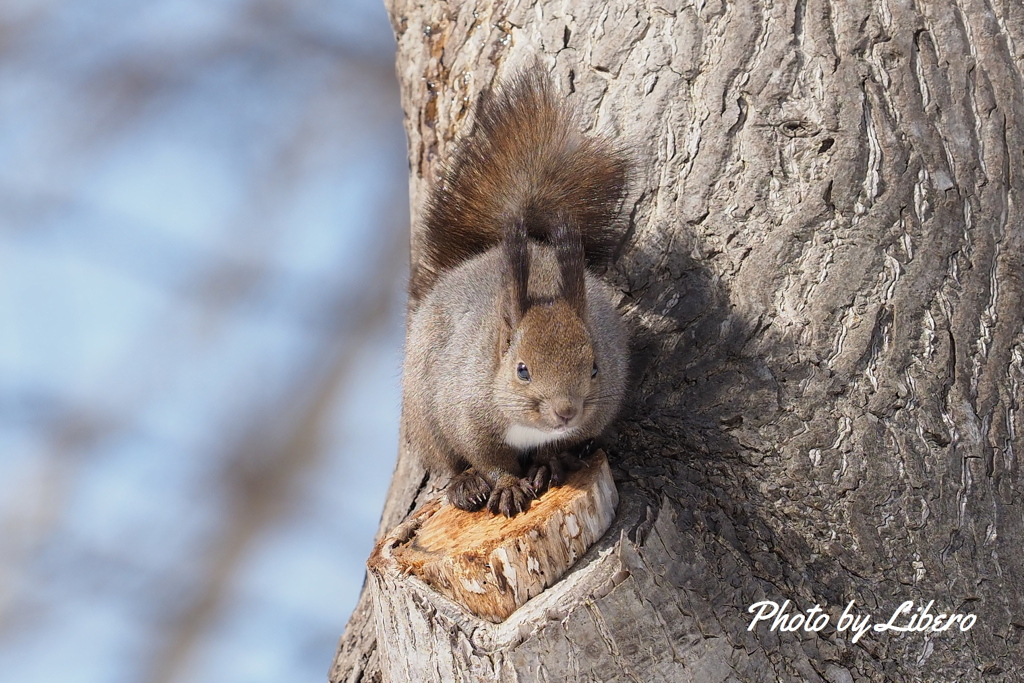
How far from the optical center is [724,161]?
2186 millimetres

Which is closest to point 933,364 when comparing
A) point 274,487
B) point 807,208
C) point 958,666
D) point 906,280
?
point 906,280

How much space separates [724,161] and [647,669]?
1077 mm

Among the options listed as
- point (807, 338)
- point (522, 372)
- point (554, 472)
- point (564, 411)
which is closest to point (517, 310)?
point (522, 372)

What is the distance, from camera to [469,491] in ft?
7.20

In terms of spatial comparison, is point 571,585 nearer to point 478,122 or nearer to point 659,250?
point 659,250

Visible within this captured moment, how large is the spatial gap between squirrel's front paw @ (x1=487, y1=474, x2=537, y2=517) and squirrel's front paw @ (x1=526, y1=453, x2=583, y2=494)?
0.02 m

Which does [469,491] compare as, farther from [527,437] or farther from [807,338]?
[807,338]

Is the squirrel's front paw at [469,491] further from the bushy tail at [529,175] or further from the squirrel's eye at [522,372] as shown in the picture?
the bushy tail at [529,175]

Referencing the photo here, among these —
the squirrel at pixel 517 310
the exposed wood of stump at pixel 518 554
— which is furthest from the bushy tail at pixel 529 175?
the exposed wood of stump at pixel 518 554

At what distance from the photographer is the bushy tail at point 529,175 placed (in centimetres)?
230

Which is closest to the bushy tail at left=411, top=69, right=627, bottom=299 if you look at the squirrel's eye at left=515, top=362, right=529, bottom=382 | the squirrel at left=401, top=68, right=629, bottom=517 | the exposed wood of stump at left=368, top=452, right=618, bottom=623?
the squirrel at left=401, top=68, right=629, bottom=517

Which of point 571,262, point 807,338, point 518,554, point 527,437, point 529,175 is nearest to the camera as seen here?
point 518,554

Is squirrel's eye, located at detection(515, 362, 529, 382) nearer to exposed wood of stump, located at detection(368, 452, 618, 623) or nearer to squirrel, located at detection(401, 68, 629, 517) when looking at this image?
squirrel, located at detection(401, 68, 629, 517)

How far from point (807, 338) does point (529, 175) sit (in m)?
0.76
